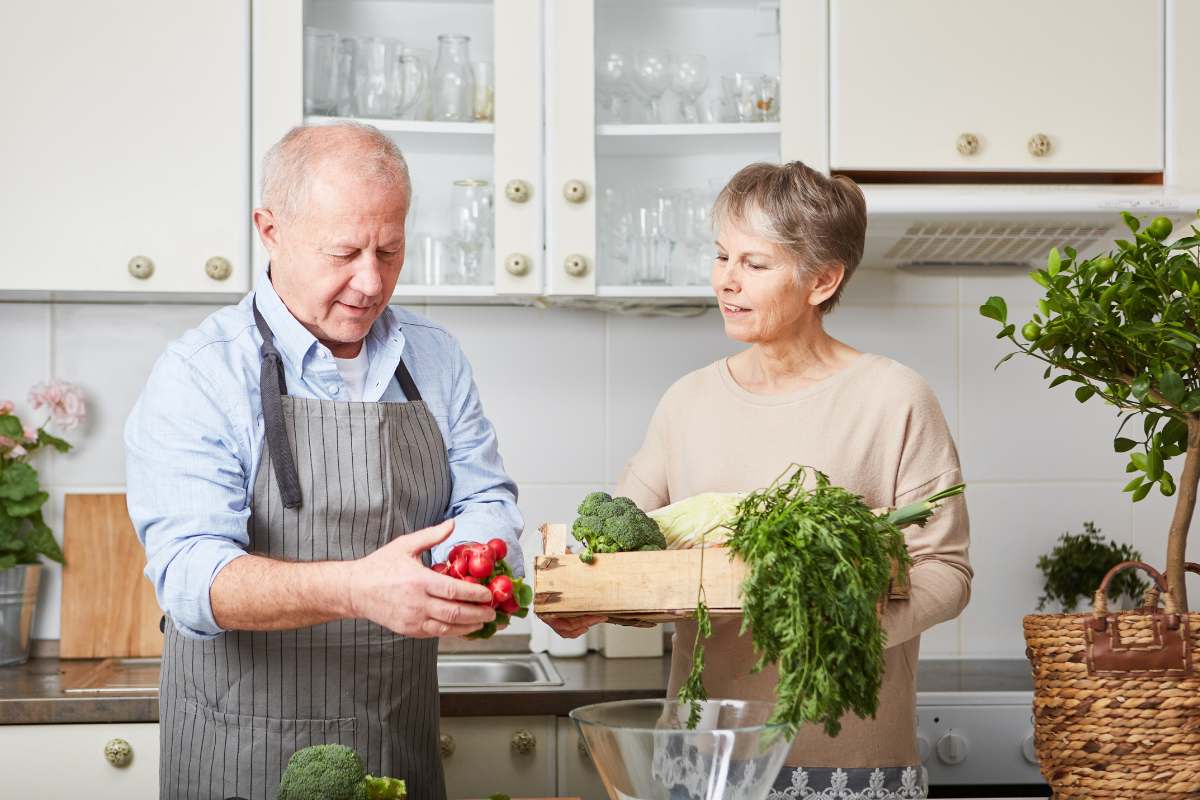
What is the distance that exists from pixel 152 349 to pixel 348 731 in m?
1.35

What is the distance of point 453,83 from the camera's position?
2.42 m

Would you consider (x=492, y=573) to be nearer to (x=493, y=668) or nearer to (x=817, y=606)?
(x=817, y=606)

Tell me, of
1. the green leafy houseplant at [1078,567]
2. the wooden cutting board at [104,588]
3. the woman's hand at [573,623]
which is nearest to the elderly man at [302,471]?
the woman's hand at [573,623]

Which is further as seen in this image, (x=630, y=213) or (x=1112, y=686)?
(x=630, y=213)

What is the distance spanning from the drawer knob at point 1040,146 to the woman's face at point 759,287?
2.62ft

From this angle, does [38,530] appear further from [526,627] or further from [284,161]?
[284,161]

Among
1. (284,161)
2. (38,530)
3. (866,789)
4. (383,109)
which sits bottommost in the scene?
(866,789)

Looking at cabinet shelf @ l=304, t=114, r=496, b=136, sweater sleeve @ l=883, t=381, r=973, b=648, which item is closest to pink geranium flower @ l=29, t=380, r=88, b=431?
cabinet shelf @ l=304, t=114, r=496, b=136

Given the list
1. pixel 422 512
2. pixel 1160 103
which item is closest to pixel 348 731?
pixel 422 512

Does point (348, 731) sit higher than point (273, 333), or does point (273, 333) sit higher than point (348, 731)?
point (273, 333)

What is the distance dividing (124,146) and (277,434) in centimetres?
103

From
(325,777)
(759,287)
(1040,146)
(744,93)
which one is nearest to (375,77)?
(744,93)

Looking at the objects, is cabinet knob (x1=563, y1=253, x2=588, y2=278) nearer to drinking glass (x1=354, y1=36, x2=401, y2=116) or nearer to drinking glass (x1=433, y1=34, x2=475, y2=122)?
drinking glass (x1=433, y1=34, x2=475, y2=122)

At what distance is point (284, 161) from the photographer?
1.55 metres
